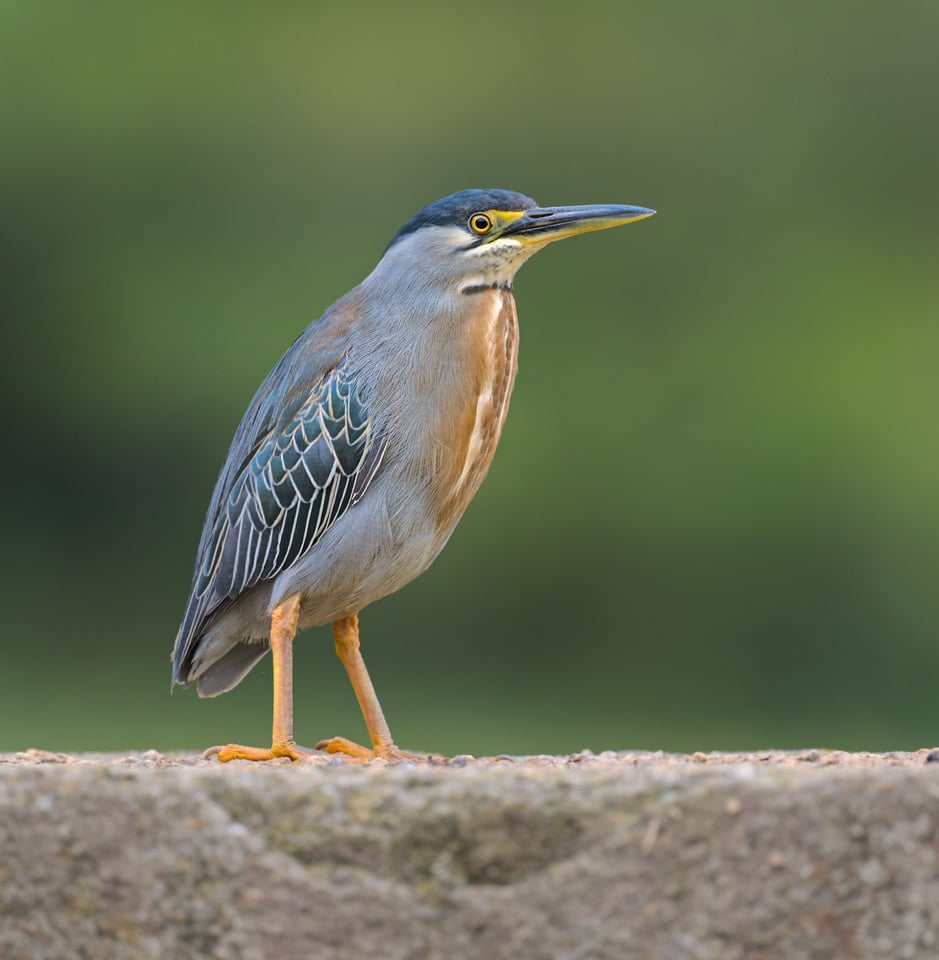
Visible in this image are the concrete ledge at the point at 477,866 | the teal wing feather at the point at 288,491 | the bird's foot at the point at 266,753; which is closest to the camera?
the concrete ledge at the point at 477,866

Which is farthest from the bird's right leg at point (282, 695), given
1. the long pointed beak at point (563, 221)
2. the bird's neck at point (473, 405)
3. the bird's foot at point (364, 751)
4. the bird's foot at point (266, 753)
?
the long pointed beak at point (563, 221)

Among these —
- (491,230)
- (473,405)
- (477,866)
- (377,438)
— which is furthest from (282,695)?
(477,866)

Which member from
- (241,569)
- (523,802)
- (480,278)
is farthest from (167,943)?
(480,278)

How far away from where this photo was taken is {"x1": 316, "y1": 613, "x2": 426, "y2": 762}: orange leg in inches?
116

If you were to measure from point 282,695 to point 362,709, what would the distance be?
1.02 ft

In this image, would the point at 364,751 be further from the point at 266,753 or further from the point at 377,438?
the point at 377,438

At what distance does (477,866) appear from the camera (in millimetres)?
1516

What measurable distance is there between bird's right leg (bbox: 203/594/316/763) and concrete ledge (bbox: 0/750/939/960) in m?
1.14

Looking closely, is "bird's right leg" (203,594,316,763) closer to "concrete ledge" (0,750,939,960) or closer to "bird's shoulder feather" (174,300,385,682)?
"bird's shoulder feather" (174,300,385,682)

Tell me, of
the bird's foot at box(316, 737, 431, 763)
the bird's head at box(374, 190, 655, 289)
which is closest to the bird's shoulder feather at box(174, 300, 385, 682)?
the bird's head at box(374, 190, 655, 289)

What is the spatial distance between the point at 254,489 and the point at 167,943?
1567mm

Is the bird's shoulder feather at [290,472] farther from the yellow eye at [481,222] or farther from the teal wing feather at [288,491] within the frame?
the yellow eye at [481,222]

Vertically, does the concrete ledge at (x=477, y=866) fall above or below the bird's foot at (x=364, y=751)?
below

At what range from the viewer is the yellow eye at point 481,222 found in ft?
9.46
